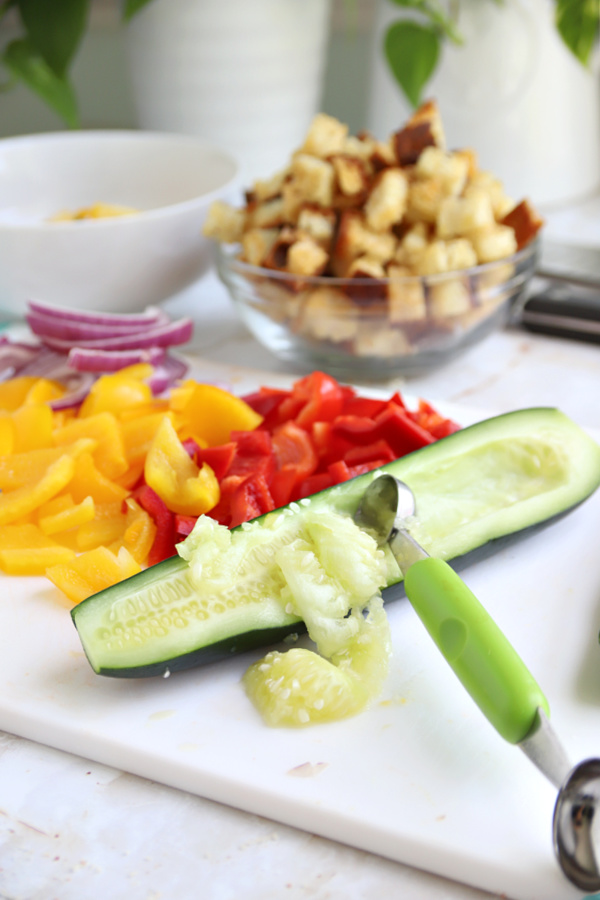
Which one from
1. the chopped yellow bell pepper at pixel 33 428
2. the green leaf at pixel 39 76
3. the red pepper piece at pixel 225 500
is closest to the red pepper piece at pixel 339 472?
the red pepper piece at pixel 225 500

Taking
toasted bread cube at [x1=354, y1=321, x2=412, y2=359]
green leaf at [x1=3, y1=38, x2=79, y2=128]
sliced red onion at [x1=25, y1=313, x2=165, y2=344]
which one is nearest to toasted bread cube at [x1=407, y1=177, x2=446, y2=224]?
toasted bread cube at [x1=354, y1=321, x2=412, y2=359]

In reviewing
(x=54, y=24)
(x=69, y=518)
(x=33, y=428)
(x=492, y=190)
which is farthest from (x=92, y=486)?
(x=54, y=24)

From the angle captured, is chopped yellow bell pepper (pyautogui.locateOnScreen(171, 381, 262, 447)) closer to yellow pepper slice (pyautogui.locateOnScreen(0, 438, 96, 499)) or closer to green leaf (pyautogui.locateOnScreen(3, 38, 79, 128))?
yellow pepper slice (pyautogui.locateOnScreen(0, 438, 96, 499))

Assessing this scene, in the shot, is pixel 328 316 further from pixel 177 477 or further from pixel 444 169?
pixel 177 477

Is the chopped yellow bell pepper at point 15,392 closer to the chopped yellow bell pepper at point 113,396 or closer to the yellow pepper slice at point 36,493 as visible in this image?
the chopped yellow bell pepper at point 113,396

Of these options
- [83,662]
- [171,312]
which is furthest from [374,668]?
[171,312]

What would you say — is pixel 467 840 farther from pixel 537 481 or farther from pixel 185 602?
pixel 537 481
